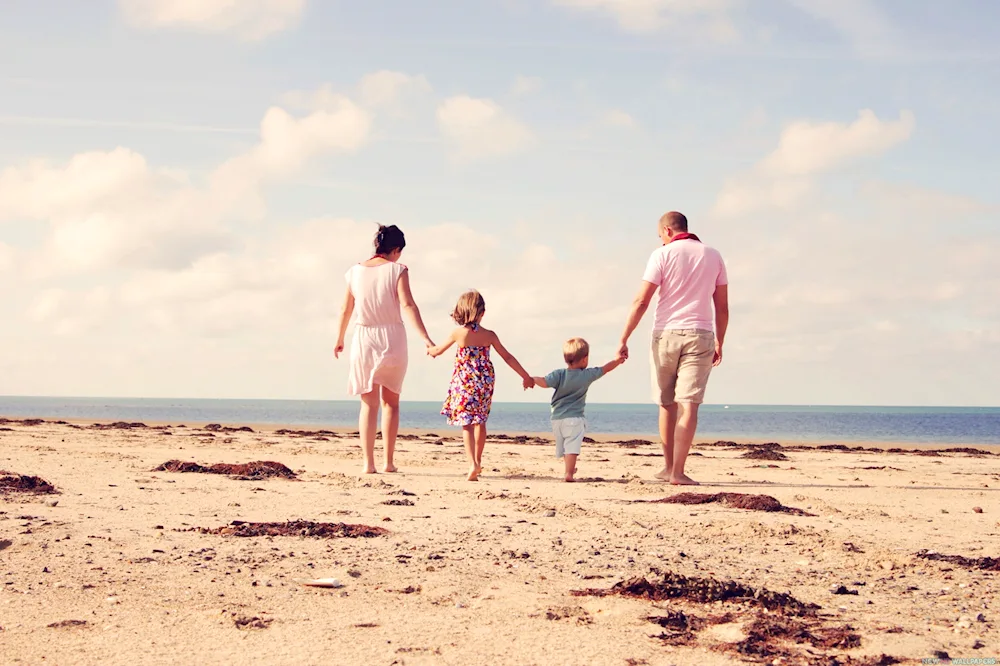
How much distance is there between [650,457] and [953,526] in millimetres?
6838

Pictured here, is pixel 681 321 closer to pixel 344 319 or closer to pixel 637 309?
pixel 637 309

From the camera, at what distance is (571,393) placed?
8070 mm

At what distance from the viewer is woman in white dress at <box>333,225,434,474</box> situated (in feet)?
27.3

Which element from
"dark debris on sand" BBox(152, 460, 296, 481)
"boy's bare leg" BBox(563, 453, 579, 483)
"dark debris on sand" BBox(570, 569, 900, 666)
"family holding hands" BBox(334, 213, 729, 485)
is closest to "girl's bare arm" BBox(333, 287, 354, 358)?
"family holding hands" BBox(334, 213, 729, 485)

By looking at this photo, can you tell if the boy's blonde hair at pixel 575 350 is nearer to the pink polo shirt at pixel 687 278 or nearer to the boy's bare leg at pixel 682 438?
the pink polo shirt at pixel 687 278

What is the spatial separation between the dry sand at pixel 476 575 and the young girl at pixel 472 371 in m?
0.95

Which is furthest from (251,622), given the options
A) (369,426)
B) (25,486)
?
(369,426)

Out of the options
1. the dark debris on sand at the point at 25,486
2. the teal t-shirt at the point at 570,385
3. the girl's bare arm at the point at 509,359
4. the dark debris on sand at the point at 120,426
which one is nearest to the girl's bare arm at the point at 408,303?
the girl's bare arm at the point at 509,359

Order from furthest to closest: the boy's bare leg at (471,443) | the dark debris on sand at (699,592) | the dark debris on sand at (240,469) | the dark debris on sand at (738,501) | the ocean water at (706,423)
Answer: the ocean water at (706,423) < the boy's bare leg at (471,443) < the dark debris on sand at (240,469) < the dark debris on sand at (738,501) < the dark debris on sand at (699,592)

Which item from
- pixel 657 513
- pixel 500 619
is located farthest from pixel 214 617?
pixel 657 513

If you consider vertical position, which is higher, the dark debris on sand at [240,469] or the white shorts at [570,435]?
the white shorts at [570,435]

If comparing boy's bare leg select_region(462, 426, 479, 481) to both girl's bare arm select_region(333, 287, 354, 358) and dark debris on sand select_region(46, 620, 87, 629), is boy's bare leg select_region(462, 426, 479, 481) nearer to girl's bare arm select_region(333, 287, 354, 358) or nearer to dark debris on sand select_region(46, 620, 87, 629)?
girl's bare arm select_region(333, 287, 354, 358)

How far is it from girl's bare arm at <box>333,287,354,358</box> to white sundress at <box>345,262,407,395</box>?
0.21 metres

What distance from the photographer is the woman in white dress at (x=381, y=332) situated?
833cm
